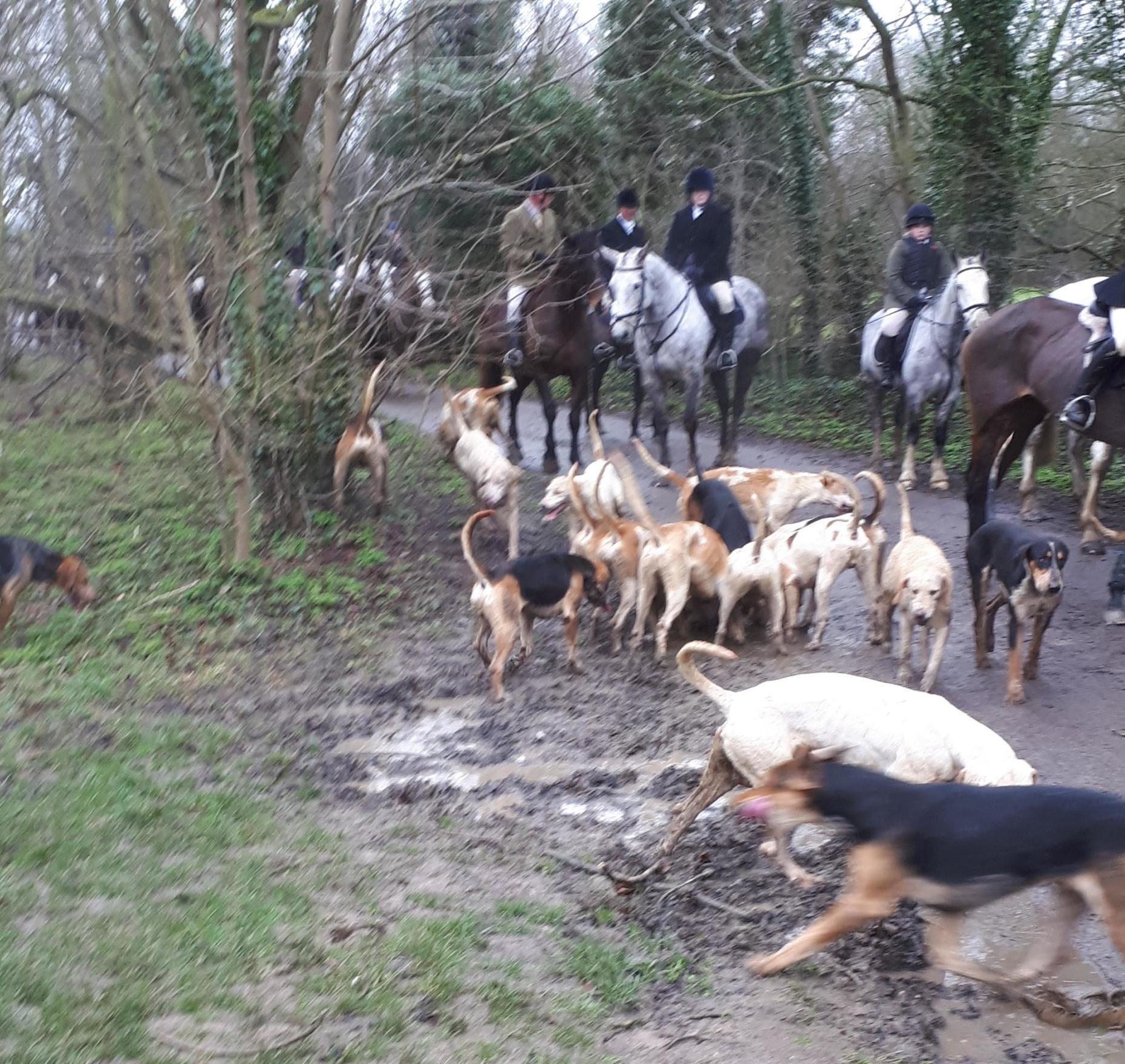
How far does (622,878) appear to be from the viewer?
15.3 ft

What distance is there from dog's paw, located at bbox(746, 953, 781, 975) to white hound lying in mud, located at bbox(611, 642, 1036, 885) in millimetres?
549

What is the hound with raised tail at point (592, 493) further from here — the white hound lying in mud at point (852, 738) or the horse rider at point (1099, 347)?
the white hound lying in mud at point (852, 738)

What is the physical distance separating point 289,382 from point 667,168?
11.9 m

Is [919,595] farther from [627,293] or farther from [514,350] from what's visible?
[514,350]

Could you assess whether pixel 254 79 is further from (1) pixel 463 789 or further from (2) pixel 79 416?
(1) pixel 463 789

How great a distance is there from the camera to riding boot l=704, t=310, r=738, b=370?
43.3 ft

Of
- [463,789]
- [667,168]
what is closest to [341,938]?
[463,789]

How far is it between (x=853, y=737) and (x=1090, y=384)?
15.7ft

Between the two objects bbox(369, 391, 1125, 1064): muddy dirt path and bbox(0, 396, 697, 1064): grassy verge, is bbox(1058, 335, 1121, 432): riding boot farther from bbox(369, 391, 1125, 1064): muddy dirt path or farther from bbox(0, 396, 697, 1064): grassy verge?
bbox(0, 396, 697, 1064): grassy verge

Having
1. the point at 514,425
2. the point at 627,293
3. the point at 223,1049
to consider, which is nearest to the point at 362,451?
the point at 627,293

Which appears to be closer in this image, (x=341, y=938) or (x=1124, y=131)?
(x=341, y=938)

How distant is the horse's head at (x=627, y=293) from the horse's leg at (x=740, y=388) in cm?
212

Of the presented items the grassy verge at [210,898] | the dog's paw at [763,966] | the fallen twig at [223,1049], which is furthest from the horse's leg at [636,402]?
the fallen twig at [223,1049]

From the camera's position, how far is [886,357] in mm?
13219
